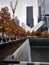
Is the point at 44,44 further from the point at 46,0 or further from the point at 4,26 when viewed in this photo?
the point at 46,0

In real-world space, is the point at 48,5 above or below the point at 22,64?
above

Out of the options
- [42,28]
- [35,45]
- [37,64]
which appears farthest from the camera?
[42,28]

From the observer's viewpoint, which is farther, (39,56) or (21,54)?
(39,56)

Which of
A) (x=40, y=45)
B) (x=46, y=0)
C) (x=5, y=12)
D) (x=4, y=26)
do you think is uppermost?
(x=46, y=0)

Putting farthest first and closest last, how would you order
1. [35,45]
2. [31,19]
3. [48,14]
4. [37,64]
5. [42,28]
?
1. [31,19]
2. [48,14]
3. [42,28]
4. [35,45]
5. [37,64]

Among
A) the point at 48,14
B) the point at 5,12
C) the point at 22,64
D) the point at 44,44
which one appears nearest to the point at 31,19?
the point at 48,14

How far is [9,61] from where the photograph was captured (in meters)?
4.14

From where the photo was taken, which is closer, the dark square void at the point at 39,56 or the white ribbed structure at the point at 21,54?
the white ribbed structure at the point at 21,54

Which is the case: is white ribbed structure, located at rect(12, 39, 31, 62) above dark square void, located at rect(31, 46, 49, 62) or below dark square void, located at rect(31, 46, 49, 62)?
above

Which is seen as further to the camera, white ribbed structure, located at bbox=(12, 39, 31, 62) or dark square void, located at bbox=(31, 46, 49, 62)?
dark square void, located at bbox=(31, 46, 49, 62)

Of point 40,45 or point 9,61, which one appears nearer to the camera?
point 9,61

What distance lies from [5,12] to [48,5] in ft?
324

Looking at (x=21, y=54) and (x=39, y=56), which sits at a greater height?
(x=21, y=54)

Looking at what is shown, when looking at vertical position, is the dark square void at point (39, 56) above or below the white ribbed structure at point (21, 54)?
below
